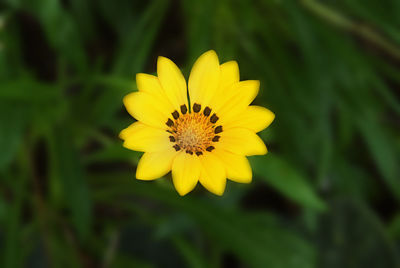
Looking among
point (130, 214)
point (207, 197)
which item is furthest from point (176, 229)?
point (130, 214)

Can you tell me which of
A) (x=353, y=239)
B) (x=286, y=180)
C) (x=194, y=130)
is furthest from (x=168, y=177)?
(x=194, y=130)

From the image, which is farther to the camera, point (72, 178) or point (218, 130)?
point (72, 178)

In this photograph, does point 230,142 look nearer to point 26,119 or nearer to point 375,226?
point 26,119

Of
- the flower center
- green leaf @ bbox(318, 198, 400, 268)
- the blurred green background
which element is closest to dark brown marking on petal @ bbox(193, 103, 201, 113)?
the flower center

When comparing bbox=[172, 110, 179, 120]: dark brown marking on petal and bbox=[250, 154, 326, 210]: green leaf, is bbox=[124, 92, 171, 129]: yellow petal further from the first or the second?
bbox=[250, 154, 326, 210]: green leaf

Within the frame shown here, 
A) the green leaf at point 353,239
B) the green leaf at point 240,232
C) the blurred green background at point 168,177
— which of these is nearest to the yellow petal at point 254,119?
the blurred green background at point 168,177

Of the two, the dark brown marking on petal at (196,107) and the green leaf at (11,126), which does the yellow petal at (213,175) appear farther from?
the green leaf at (11,126)

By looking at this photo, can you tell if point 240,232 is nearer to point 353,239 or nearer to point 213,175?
point 353,239
